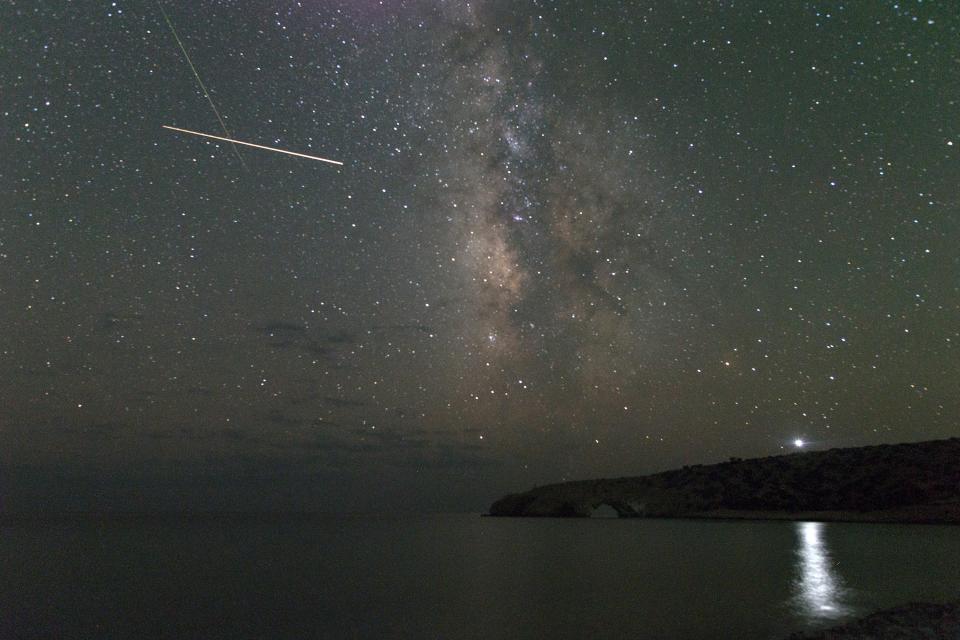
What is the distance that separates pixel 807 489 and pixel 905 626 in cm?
10753

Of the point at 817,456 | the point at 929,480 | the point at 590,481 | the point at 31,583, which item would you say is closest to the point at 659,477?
the point at 590,481

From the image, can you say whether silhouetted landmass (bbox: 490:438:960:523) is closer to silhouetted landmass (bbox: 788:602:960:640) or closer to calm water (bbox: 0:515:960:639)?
calm water (bbox: 0:515:960:639)

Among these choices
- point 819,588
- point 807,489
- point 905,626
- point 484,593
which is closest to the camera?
point 905,626

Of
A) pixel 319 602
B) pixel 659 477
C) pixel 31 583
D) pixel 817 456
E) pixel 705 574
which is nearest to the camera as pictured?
pixel 319 602

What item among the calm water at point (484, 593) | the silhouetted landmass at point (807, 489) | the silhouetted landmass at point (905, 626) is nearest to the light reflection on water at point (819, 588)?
the calm water at point (484, 593)

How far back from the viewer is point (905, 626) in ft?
51.3

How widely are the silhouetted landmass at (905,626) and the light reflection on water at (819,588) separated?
10.2 feet

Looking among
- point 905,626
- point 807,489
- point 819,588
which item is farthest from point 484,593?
point 807,489

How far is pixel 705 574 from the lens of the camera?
32.9 meters

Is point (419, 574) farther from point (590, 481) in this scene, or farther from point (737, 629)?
point (590, 481)

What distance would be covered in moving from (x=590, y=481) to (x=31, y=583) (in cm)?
13036

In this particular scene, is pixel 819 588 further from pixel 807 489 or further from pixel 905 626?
pixel 807 489

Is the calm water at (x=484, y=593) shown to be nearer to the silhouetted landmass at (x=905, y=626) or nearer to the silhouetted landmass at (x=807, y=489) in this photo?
the silhouetted landmass at (x=905, y=626)

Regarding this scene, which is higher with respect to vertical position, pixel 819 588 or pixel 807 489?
pixel 807 489
